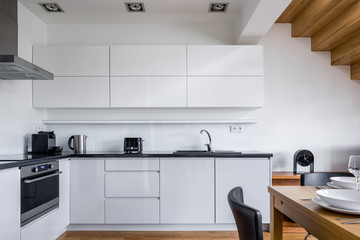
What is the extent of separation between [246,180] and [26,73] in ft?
8.08

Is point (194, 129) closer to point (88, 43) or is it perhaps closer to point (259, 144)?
point (259, 144)

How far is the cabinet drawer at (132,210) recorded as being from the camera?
3.36 meters

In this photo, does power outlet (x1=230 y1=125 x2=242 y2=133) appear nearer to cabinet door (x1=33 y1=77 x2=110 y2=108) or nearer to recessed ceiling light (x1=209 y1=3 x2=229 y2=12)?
recessed ceiling light (x1=209 y1=3 x2=229 y2=12)

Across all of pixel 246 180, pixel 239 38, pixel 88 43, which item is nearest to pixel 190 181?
pixel 246 180

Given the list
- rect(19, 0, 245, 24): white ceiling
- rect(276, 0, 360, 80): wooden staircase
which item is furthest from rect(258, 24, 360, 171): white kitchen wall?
rect(19, 0, 245, 24): white ceiling

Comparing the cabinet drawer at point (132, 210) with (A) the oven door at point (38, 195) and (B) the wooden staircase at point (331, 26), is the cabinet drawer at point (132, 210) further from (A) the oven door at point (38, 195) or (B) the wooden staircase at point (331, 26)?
(B) the wooden staircase at point (331, 26)

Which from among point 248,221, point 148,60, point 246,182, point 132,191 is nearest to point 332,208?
point 248,221

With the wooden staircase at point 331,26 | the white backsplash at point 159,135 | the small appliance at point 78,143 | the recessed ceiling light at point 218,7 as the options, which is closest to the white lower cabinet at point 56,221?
the small appliance at point 78,143

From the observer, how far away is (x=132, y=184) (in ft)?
11.1

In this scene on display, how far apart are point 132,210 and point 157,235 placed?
1.25 ft

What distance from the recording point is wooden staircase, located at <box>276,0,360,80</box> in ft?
10.4

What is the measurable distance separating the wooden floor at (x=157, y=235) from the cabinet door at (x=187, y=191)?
0.13m

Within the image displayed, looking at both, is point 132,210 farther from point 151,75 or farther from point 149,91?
point 151,75

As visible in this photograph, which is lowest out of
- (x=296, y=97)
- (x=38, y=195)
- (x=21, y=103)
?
(x=38, y=195)
